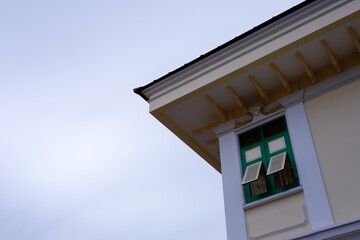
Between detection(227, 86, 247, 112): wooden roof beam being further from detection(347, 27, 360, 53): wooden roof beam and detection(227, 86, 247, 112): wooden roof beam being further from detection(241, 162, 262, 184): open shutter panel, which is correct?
detection(347, 27, 360, 53): wooden roof beam

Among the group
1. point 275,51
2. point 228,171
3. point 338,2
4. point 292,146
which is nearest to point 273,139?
point 292,146

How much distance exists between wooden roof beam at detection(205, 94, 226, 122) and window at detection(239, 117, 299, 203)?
0.61 meters

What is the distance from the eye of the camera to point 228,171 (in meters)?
8.59

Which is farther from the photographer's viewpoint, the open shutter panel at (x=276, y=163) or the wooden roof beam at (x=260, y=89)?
the wooden roof beam at (x=260, y=89)

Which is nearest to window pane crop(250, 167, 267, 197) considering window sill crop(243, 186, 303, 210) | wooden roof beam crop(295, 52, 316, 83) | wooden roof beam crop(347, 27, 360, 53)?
window sill crop(243, 186, 303, 210)

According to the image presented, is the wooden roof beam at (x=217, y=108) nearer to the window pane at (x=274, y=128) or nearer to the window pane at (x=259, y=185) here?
the window pane at (x=274, y=128)

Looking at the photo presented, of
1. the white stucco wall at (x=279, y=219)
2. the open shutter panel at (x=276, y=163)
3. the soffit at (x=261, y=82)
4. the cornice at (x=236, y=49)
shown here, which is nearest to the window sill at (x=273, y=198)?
the white stucco wall at (x=279, y=219)

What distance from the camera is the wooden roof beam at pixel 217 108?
919cm

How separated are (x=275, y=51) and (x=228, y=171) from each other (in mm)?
2360

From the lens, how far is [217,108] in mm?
9258

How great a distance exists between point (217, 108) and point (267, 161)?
1.61 metres

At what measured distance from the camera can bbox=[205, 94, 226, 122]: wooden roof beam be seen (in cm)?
919

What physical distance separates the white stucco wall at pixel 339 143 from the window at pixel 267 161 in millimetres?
532

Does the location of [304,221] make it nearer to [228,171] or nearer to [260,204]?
[260,204]
